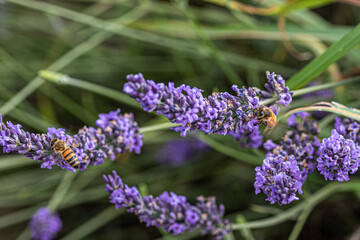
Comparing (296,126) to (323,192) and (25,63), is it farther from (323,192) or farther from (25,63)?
(25,63)

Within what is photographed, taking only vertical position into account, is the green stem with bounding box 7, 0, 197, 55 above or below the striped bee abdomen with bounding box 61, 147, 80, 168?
above

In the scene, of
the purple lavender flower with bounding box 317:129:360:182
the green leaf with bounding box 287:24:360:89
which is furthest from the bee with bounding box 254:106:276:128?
the green leaf with bounding box 287:24:360:89

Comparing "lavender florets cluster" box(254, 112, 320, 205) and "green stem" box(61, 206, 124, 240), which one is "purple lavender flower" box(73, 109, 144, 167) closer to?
"lavender florets cluster" box(254, 112, 320, 205)

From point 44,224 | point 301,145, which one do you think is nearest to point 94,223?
point 44,224

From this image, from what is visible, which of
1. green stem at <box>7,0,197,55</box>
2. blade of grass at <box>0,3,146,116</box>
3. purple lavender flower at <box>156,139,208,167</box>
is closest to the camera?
blade of grass at <box>0,3,146,116</box>

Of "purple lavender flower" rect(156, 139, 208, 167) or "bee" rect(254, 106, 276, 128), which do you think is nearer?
"bee" rect(254, 106, 276, 128)

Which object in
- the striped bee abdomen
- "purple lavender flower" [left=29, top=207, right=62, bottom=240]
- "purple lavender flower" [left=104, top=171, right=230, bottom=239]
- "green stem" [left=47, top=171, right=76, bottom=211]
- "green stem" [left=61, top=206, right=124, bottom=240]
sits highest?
"green stem" [left=47, top=171, right=76, bottom=211]

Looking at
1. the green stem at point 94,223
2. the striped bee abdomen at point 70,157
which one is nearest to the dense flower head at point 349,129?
the striped bee abdomen at point 70,157

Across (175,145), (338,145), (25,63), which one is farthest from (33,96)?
(338,145)
